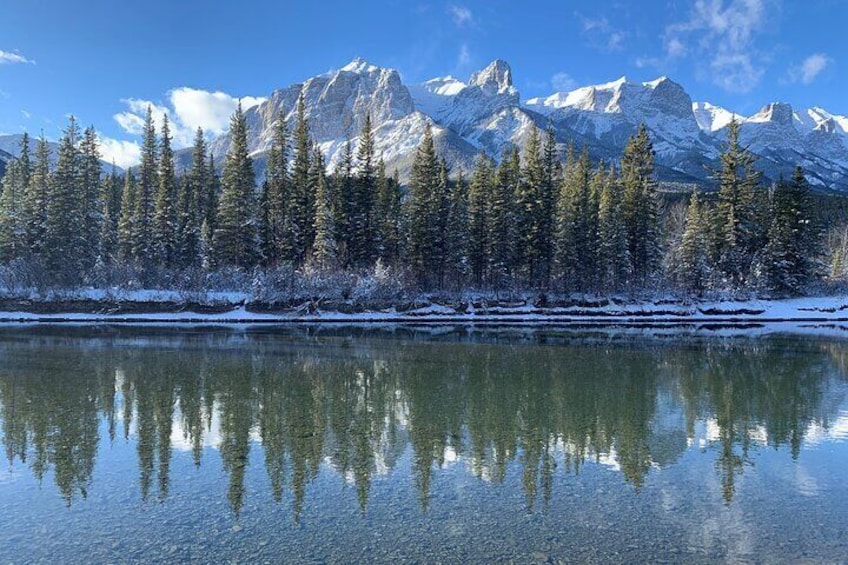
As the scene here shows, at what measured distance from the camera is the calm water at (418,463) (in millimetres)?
8289

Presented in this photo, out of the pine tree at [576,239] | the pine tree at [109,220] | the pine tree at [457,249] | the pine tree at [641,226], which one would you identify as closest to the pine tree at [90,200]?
the pine tree at [109,220]

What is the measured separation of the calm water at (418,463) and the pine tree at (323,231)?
103 ft

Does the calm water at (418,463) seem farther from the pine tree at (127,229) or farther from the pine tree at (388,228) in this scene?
the pine tree at (127,229)

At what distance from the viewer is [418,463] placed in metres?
11.9

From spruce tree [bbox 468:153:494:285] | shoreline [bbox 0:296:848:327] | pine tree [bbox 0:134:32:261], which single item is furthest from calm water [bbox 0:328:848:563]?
pine tree [bbox 0:134:32:261]

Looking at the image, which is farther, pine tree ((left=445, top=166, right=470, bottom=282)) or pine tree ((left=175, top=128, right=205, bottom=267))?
pine tree ((left=445, top=166, right=470, bottom=282))

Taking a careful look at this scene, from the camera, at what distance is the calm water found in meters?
8.29

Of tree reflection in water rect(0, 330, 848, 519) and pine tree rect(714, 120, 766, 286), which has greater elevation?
pine tree rect(714, 120, 766, 286)

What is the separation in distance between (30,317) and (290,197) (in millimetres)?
27435

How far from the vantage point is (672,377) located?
22.9 metres

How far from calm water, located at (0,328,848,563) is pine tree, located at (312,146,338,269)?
103 ft

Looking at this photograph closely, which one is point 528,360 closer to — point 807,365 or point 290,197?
point 807,365

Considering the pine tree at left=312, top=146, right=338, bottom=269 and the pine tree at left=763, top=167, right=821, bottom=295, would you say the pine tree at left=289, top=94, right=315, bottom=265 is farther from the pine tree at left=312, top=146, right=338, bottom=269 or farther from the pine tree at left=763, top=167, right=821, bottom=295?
the pine tree at left=763, top=167, right=821, bottom=295

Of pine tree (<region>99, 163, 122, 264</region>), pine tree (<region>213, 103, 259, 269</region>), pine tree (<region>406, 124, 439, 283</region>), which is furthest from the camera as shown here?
pine tree (<region>99, 163, 122, 264</region>)
